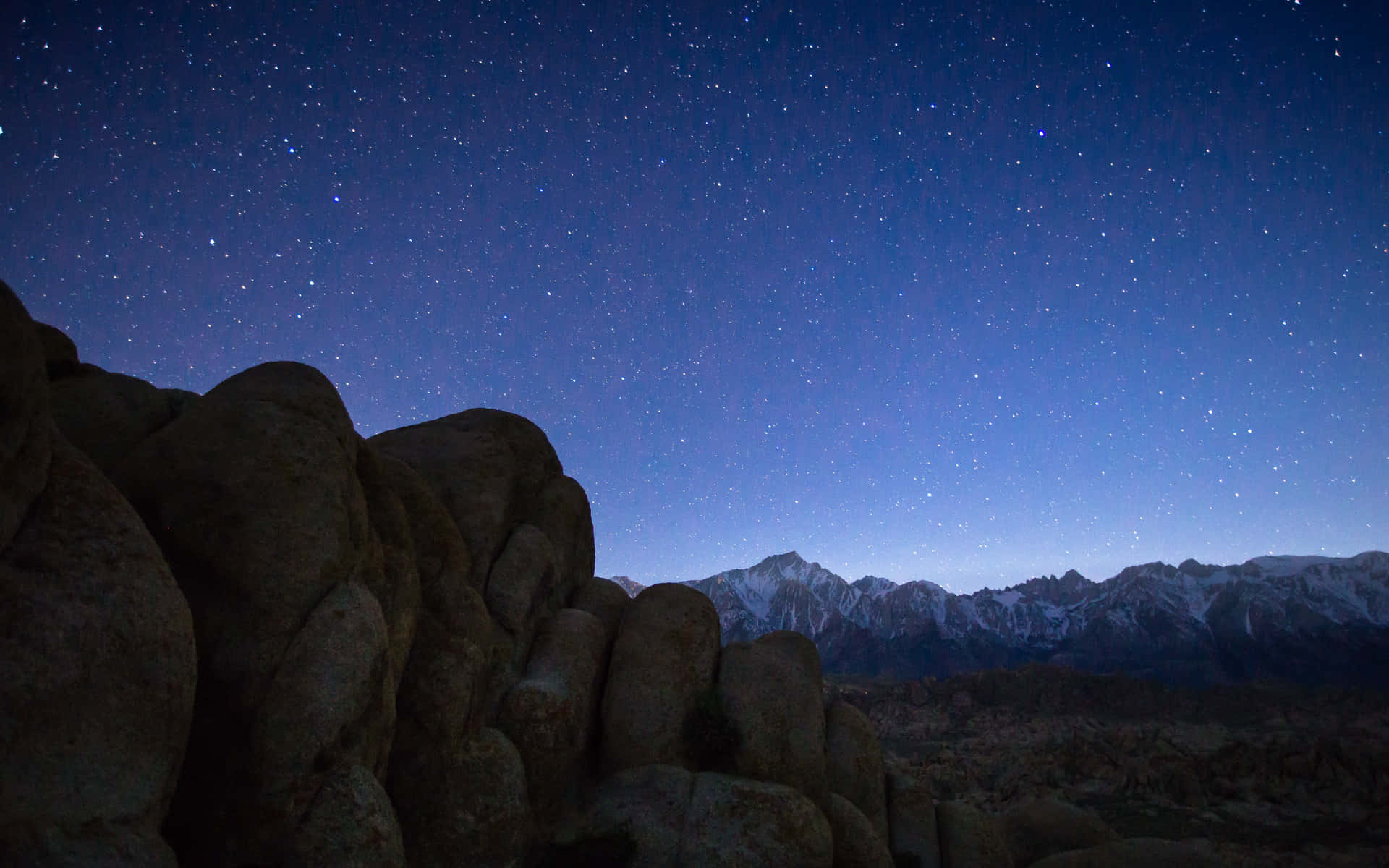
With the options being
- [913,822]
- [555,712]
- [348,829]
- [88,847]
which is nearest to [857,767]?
[913,822]

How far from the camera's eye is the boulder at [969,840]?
31.2m

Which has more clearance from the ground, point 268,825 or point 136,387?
point 136,387

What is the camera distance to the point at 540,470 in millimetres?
35031

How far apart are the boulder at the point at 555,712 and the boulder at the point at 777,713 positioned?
6.57m

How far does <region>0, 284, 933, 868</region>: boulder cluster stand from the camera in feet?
37.4

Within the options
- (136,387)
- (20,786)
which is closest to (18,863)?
(20,786)

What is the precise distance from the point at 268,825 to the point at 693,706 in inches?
706

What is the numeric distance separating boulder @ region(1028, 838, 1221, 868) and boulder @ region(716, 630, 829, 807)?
11.3 m

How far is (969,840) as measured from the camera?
1251 inches

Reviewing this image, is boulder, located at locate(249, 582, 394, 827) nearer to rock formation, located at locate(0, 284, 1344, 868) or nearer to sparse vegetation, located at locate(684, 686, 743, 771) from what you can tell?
rock formation, located at locate(0, 284, 1344, 868)

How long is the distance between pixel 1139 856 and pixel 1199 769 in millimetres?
49019

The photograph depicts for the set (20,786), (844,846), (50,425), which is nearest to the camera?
(20,786)

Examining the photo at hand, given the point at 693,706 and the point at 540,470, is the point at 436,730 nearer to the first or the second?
the point at 693,706

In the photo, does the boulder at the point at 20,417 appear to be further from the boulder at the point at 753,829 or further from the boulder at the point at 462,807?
the boulder at the point at 753,829
